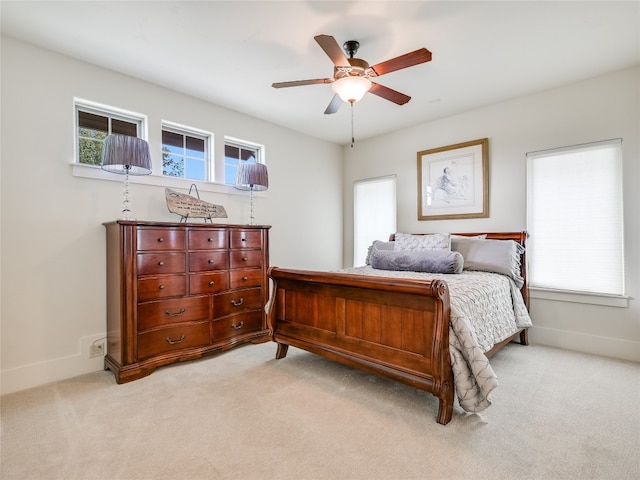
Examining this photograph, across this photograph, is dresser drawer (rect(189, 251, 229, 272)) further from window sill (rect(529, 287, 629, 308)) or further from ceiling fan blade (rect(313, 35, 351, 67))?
window sill (rect(529, 287, 629, 308))

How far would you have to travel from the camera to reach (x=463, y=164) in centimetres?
398

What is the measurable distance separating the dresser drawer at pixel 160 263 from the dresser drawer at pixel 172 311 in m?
0.26

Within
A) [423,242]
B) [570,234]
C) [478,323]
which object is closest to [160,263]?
[478,323]

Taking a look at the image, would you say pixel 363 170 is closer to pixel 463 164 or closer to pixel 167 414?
pixel 463 164

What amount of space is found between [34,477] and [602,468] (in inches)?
105

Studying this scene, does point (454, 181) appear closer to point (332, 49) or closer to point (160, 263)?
point (332, 49)

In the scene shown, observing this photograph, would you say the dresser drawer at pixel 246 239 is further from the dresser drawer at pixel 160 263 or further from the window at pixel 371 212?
the window at pixel 371 212

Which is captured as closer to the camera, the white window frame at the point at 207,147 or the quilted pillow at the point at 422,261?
the quilted pillow at the point at 422,261

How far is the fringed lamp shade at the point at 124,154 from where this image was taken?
256 cm

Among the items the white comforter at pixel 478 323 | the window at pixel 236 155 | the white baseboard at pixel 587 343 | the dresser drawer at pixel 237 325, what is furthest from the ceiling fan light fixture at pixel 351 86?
the white baseboard at pixel 587 343

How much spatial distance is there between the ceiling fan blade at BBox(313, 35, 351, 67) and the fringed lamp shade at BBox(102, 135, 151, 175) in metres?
1.71

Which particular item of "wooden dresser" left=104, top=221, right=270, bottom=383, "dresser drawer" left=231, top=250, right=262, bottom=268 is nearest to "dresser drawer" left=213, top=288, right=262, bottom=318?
"wooden dresser" left=104, top=221, right=270, bottom=383

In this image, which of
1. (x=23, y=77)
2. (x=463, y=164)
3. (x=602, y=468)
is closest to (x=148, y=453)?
(x=602, y=468)

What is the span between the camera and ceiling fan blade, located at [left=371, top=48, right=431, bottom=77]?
196cm
